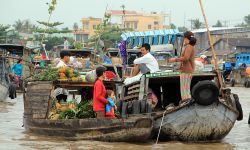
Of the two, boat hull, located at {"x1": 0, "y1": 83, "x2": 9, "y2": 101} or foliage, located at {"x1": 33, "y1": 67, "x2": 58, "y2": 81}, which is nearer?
foliage, located at {"x1": 33, "y1": 67, "x2": 58, "y2": 81}

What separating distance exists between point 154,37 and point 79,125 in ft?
23.8

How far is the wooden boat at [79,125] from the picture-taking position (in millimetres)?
8641

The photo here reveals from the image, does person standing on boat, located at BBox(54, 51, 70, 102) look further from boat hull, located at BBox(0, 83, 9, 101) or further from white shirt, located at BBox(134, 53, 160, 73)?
boat hull, located at BBox(0, 83, 9, 101)

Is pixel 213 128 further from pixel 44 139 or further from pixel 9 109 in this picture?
pixel 9 109

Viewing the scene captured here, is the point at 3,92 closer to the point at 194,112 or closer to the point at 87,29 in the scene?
the point at 194,112

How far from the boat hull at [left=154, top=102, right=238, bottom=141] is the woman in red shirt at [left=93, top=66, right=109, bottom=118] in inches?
32.0

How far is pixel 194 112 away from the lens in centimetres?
Result: 845

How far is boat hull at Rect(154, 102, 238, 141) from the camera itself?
8453 millimetres

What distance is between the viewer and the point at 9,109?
1583 cm

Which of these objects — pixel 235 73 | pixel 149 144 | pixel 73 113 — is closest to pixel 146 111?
pixel 149 144

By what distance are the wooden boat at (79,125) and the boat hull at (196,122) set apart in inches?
10.2

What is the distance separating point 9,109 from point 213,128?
27.3 ft

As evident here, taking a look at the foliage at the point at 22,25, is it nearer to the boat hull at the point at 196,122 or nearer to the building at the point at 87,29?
the building at the point at 87,29

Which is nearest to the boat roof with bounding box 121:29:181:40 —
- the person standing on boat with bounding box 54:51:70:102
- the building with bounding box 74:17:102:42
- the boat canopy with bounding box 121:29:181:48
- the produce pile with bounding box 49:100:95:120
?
the boat canopy with bounding box 121:29:181:48
